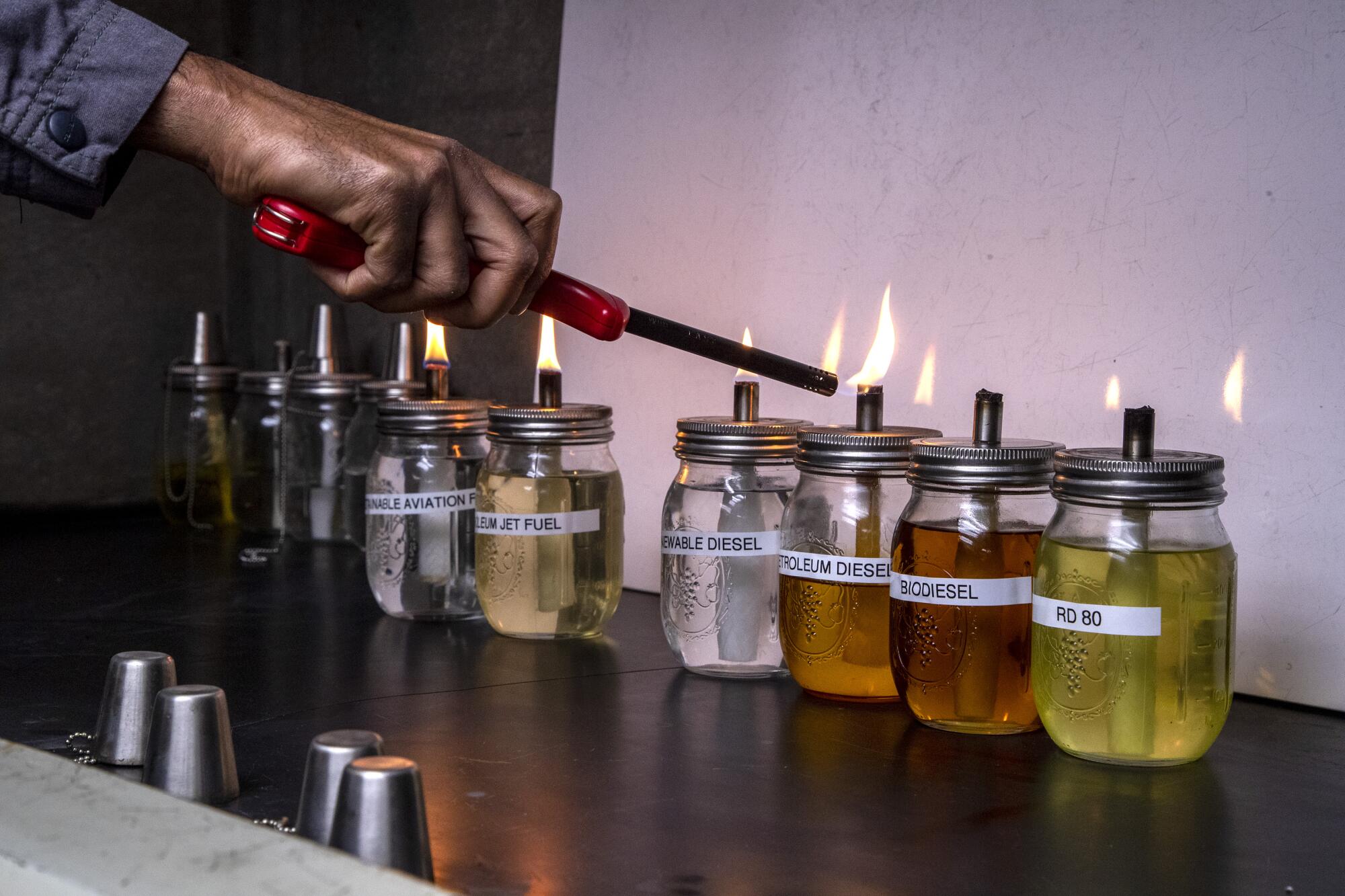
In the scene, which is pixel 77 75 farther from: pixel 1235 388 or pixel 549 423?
pixel 1235 388

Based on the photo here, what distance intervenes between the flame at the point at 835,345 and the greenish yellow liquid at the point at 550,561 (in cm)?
25

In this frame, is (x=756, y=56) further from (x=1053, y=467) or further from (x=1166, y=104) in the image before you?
(x=1053, y=467)

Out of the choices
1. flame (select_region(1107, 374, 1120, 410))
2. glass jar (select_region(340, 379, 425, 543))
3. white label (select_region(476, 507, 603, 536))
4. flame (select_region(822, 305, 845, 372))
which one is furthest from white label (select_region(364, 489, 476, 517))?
flame (select_region(1107, 374, 1120, 410))

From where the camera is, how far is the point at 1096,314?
115 centimetres

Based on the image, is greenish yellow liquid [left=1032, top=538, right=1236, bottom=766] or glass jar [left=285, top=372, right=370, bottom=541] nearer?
greenish yellow liquid [left=1032, top=538, right=1236, bottom=766]

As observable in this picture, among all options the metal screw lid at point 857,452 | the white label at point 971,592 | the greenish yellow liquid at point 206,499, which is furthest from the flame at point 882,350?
the greenish yellow liquid at point 206,499

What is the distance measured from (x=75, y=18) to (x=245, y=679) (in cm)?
53

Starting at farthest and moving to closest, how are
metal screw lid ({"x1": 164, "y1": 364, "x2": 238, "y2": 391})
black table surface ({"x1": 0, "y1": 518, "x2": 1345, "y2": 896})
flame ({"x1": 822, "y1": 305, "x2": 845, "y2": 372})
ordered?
metal screw lid ({"x1": 164, "y1": 364, "x2": 238, "y2": 391}), flame ({"x1": 822, "y1": 305, "x2": 845, "y2": 372}), black table surface ({"x1": 0, "y1": 518, "x2": 1345, "y2": 896})

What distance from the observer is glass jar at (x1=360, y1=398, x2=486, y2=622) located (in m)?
1.35

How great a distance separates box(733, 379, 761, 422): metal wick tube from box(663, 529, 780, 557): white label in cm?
11

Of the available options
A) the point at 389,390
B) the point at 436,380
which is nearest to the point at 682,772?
the point at 436,380

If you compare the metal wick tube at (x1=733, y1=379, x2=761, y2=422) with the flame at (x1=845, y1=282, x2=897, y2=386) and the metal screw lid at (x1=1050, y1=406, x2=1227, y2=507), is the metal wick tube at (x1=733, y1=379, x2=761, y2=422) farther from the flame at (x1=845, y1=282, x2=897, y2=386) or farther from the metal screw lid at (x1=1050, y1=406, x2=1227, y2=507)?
the metal screw lid at (x1=1050, y1=406, x2=1227, y2=507)

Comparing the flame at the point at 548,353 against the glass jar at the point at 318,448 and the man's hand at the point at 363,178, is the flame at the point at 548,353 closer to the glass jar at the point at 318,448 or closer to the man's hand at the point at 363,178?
the man's hand at the point at 363,178

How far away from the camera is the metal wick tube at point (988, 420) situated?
3.11 ft
